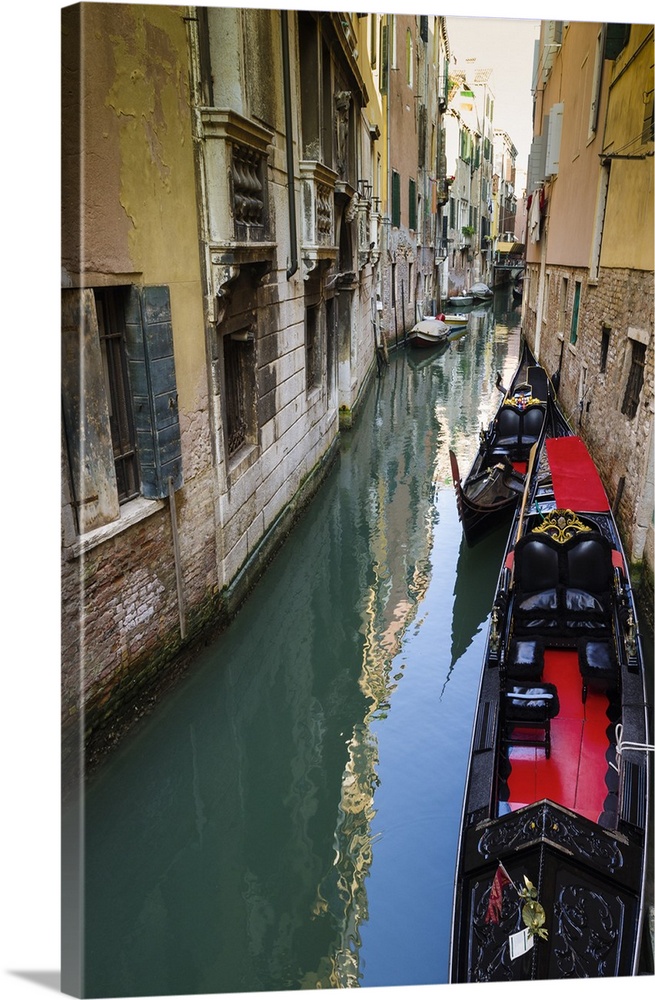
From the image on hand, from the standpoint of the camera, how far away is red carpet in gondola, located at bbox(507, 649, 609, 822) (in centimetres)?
288

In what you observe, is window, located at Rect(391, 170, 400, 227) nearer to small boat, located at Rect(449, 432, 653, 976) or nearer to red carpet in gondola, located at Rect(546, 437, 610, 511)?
red carpet in gondola, located at Rect(546, 437, 610, 511)

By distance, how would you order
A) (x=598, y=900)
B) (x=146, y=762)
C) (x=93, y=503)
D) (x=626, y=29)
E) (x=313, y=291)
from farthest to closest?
(x=313, y=291) < (x=626, y=29) < (x=146, y=762) < (x=93, y=503) < (x=598, y=900)

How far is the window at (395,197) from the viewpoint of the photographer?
49.3 ft

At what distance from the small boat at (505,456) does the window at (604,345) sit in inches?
25.0

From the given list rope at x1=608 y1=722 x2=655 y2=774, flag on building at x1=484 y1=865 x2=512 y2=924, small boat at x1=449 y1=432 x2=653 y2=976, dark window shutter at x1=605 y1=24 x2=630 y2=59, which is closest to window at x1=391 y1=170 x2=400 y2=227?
dark window shutter at x1=605 y1=24 x2=630 y2=59

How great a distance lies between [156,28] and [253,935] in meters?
3.75

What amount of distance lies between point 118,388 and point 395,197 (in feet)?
44.3

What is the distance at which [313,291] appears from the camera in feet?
22.8

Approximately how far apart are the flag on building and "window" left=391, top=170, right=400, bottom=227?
1463 cm

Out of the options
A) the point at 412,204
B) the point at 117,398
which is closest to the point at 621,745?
the point at 117,398

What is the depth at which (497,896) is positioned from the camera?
2.23 m

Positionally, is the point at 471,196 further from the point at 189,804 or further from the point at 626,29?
the point at 189,804

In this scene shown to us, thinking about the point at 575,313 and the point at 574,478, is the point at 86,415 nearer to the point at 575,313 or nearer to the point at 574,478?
the point at 574,478

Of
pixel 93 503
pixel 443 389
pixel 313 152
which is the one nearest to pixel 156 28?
pixel 93 503
